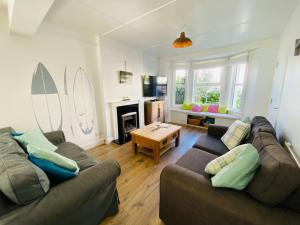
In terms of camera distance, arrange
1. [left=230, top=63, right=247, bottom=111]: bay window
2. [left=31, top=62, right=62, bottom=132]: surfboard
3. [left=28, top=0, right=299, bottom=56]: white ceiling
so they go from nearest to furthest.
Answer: [left=28, top=0, right=299, bottom=56]: white ceiling < [left=31, top=62, right=62, bottom=132]: surfboard < [left=230, top=63, right=247, bottom=111]: bay window

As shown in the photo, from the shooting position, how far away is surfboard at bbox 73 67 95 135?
105 inches

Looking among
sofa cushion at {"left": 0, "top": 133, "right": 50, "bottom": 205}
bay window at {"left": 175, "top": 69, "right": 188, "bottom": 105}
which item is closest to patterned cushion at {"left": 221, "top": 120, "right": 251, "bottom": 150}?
sofa cushion at {"left": 0, "top": 133, "right": 50, "bottom": 205}

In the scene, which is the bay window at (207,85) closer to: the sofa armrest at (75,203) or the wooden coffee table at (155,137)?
the wooden coffee table at (155,137)

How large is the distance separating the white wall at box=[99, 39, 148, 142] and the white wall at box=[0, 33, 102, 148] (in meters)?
0.23

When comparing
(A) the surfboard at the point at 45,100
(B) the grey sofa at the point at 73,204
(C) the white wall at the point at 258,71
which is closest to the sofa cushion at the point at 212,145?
(B) the grey sofa at the point at 73,204

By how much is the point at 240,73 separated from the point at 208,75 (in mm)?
931

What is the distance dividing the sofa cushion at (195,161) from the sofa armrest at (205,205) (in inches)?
16.2

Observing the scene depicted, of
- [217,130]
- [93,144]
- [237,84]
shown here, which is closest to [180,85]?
[237,84]

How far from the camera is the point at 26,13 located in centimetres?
144

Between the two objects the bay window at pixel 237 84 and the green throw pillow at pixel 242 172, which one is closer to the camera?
the green throw pillow at pixel 242 172

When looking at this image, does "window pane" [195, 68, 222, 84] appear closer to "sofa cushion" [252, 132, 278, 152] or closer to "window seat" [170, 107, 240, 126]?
"window seat" [170, 107, 240, 126]

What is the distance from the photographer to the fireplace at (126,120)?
3223 millimetres

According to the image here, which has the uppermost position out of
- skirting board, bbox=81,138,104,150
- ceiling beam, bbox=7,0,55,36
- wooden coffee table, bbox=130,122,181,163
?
ceiling beam, bbox=7,0,55,36

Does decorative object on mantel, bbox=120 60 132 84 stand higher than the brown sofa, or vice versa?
decorative object on mantel, bbox=120 60 132 84
